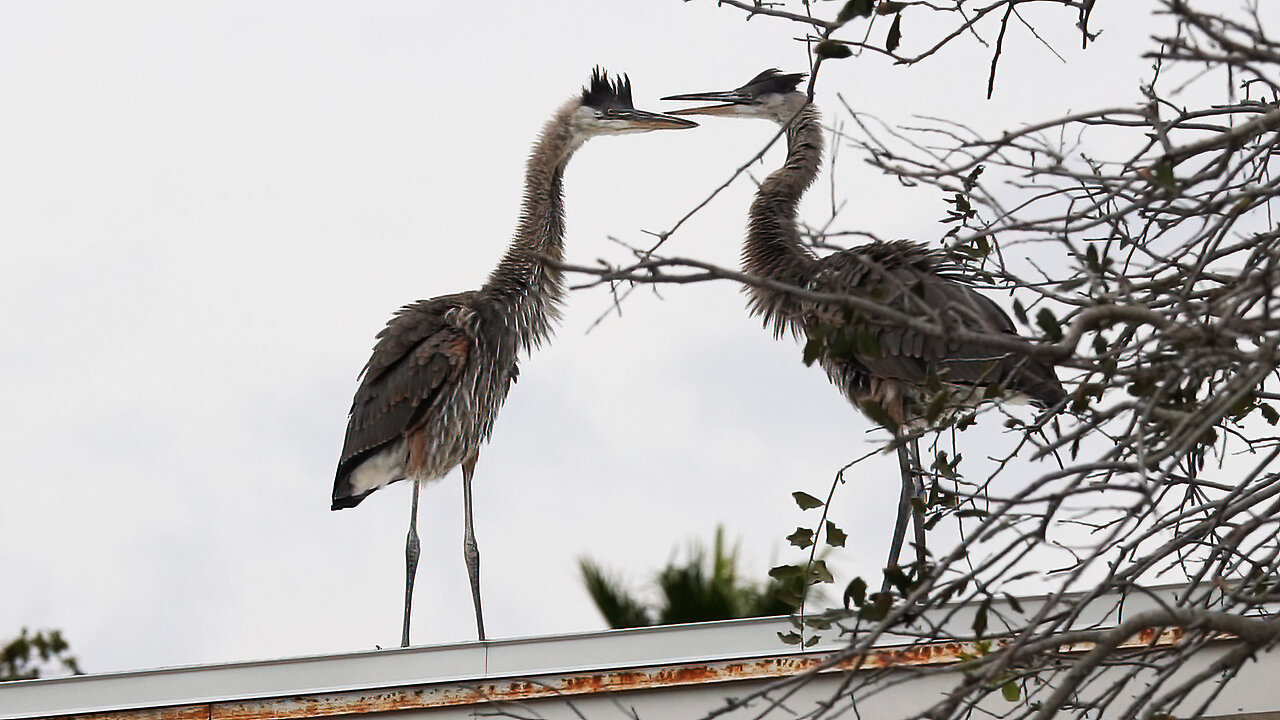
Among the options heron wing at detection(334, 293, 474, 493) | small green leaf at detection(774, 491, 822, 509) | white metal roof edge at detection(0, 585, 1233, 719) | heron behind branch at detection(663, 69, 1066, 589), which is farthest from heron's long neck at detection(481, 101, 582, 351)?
small green leaf at detection(774, 491, 822, 509)

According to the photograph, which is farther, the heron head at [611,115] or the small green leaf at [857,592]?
the heron head at [611,115]

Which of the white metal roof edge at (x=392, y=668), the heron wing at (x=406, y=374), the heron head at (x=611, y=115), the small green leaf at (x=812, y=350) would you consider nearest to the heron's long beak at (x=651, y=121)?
the heron head at (x=611, y=115)

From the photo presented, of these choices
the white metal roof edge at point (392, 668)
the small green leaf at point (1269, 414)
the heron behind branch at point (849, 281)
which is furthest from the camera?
the heron behind branch at point (849, 281)

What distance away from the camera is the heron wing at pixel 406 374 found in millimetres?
7211

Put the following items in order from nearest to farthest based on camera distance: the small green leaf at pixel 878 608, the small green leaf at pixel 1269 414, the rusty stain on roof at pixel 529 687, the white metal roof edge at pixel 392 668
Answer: the small green leaf at pixel 878 608, the small green leaf at pixel 1269 414, the rusty stain on roof at pixel 529 687, the white metal roof edge at pixel 392 668

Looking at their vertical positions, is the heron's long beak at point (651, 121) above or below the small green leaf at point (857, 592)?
above

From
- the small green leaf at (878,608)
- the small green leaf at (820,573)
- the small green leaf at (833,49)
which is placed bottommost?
the small green leaf at (878,608)

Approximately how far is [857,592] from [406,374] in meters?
4.83

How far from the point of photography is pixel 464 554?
7.47 m

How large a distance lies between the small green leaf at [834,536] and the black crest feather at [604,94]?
542 centimetres

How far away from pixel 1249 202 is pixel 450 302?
17.2ft

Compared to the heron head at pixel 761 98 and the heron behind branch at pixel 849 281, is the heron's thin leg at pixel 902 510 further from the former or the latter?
the heron head at pixel 761 98

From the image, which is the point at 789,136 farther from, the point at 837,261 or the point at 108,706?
the point at 108,706

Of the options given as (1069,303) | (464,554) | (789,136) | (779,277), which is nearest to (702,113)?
(789,136)
